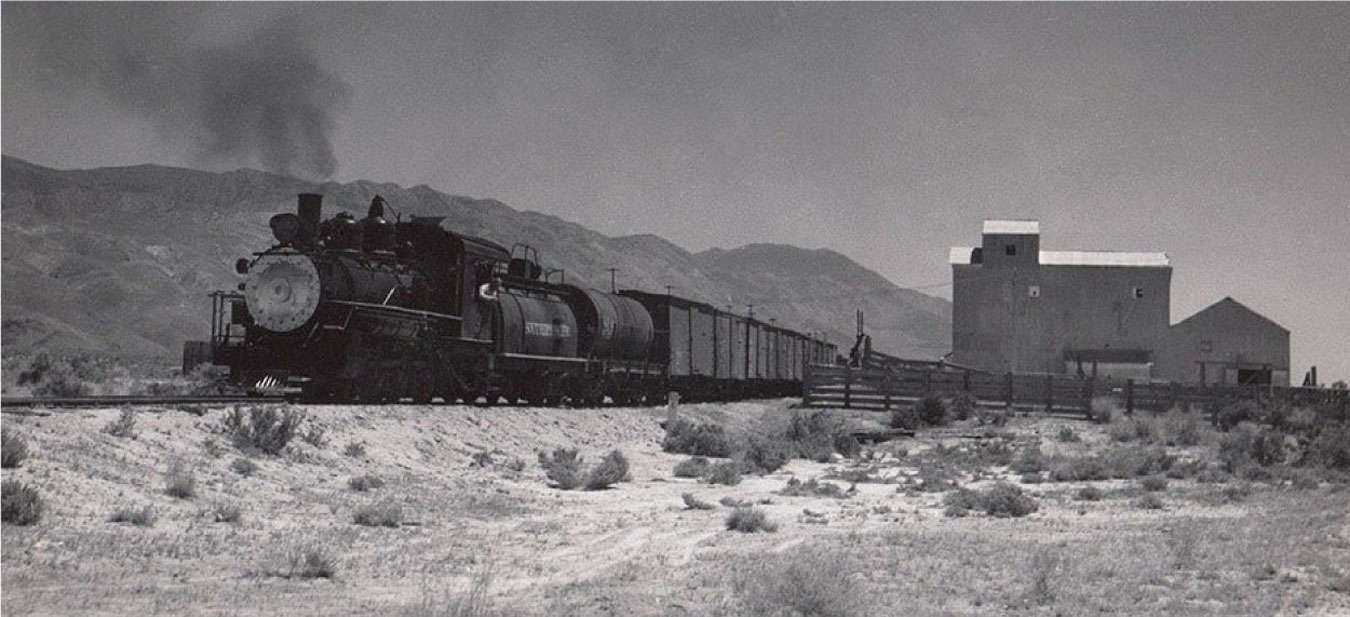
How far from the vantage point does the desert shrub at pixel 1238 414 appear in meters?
37.2

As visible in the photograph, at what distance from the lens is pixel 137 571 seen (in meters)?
10.8

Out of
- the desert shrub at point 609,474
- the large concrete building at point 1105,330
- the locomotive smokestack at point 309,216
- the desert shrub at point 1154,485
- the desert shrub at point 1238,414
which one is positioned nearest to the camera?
the desert shrub at point 609,474

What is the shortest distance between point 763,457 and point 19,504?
1520 centimetres

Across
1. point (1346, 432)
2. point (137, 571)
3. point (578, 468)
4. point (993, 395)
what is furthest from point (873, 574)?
point (993, 395)

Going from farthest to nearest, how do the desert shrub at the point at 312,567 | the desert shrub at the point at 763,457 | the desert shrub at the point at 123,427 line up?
the desert shrub at the point at 763,457 < the desert shrub at the point at 123,427 < the desert shrub at the point at 312,567

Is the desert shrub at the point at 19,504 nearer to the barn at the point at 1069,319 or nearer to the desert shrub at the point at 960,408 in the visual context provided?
the desert shrub at the point at 960,408

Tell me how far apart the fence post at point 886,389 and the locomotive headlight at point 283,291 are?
21.3 m

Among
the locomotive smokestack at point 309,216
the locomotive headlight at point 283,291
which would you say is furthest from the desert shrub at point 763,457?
the locomotive smokestack at point 309,216

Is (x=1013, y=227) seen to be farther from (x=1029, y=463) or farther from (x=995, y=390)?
(x=1029, y=463)

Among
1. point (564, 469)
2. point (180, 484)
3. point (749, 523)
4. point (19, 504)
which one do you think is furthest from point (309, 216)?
point (19, 504)

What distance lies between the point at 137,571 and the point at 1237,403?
35.2m

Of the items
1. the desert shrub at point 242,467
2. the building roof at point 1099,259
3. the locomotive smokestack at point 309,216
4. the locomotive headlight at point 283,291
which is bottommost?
the desert shrub at point 242,467

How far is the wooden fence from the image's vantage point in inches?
1512

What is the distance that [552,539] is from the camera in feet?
46.5
